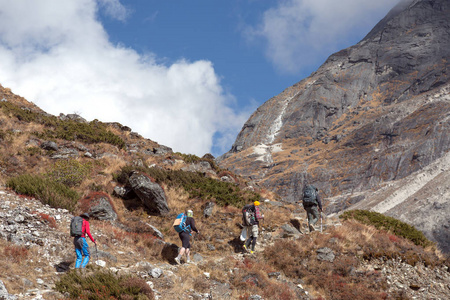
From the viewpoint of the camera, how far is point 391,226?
15.4 m

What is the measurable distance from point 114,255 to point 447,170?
64.7 m

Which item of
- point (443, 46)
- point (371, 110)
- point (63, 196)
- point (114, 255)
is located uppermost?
point (443, 46)

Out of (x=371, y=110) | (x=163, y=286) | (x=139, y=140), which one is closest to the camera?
(x=163, y=286)

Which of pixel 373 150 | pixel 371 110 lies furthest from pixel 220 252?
pixel 371 110

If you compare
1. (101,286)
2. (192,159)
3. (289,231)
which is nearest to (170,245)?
(101,286)

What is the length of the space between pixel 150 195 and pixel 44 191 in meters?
4.35

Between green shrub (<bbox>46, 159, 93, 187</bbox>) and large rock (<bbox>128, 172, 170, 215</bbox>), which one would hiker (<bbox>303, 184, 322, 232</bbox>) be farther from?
green shrub (<bbox>46, 159, 93, 187</bbox>)

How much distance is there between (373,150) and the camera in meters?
92.2

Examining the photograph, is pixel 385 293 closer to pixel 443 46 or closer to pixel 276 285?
pixel 276 285

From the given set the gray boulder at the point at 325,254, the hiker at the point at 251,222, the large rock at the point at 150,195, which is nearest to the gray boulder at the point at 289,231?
the gray boulder at the point at 325,254

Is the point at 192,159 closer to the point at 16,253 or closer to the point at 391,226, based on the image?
the point at 391,226

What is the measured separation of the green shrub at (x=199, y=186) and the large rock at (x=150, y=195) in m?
1.36

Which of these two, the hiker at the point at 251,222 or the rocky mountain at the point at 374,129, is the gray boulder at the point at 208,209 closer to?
the hiker at the point at 251,222

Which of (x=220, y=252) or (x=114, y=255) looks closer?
(x=114, y=255)
